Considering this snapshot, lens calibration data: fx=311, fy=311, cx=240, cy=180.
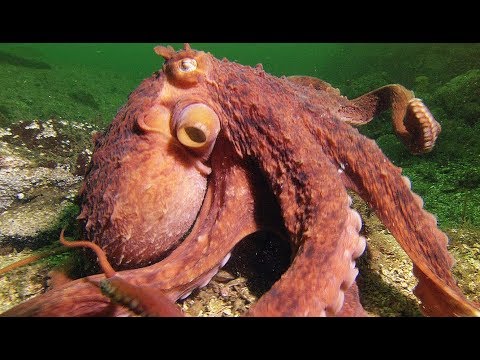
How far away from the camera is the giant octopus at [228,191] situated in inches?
52.1

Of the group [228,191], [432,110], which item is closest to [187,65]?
[228,191]

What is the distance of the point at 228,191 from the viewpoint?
1632 millimetres

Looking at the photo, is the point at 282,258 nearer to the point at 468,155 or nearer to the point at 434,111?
the point at 468,155

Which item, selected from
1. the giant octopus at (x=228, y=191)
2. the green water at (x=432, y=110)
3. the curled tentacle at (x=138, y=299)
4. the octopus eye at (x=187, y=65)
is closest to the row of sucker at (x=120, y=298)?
the curled tentacle at (x=138, y=299)

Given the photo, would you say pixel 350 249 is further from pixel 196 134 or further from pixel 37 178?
pixel 37 178


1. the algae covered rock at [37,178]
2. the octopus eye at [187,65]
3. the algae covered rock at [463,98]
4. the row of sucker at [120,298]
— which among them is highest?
the algae covered rock at [463,98]

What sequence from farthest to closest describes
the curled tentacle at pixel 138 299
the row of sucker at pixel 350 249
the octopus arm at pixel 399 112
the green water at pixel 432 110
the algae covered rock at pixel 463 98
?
the algae covered rock at pixel 463 98 → the green water at pixel 432 110 → the octopus arm at pixel 399 112 → the row of sucker at pixel 350 249 → the curled tentacle at pixel 138 299

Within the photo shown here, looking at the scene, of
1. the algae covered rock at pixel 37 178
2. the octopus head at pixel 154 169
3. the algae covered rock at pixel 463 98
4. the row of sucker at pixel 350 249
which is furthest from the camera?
the algae covered rock at pixel 463 98

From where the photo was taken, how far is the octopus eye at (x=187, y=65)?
167 centimetres

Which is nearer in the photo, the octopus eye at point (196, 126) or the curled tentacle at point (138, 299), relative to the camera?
the curled tentacle at point (138, 299)

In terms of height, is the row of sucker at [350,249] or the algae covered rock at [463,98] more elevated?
the algae covered rock at [463,98]

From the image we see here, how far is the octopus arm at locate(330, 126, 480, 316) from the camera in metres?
1.33

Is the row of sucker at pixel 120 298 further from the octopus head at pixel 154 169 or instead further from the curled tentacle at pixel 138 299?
the octopus head at pixel 154 169
